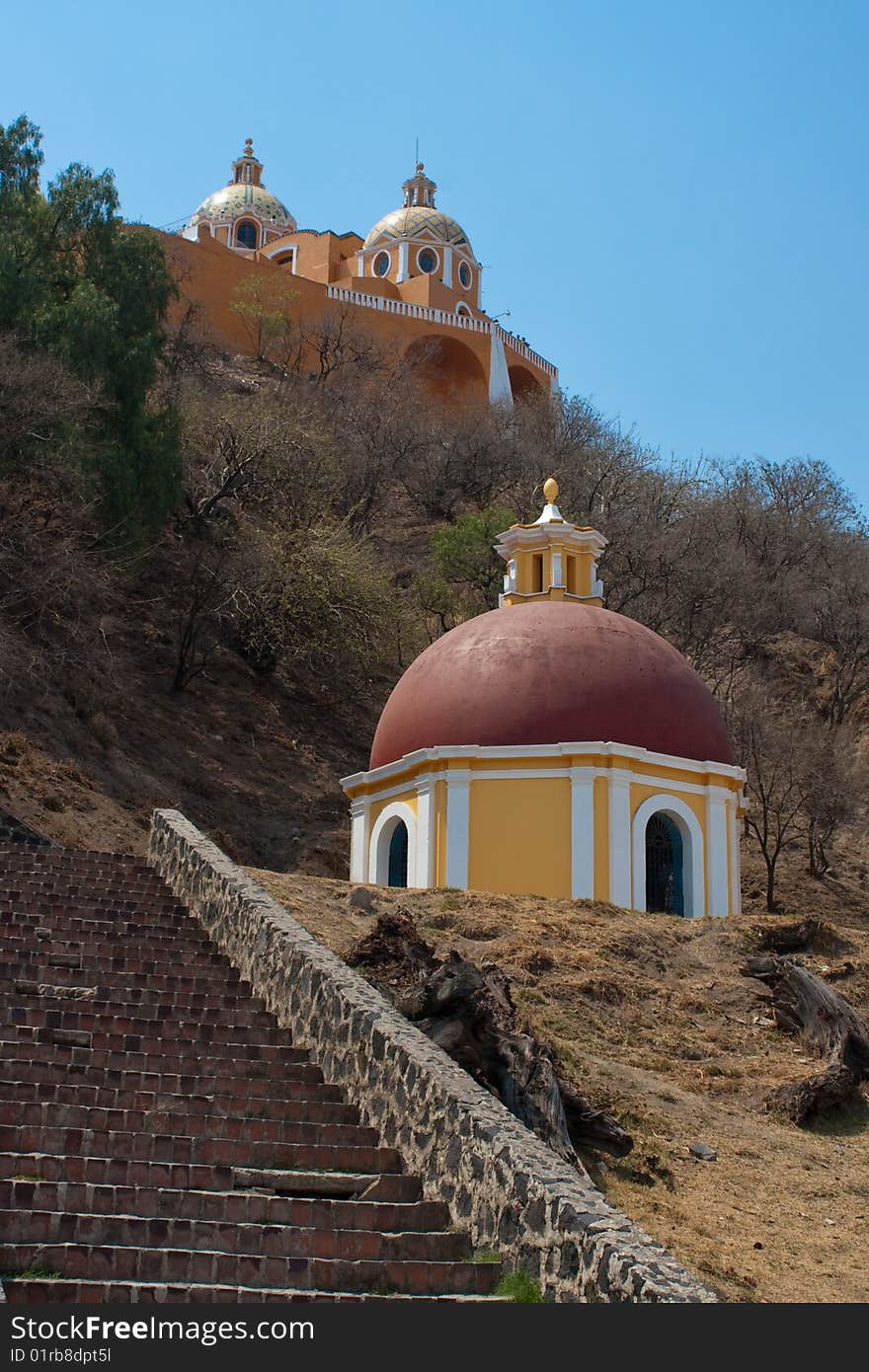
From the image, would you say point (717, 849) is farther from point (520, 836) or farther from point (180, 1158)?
point (180, 1158)

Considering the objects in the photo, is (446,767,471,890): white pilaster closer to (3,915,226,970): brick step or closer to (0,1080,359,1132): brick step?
(3,915,226,970): brick step

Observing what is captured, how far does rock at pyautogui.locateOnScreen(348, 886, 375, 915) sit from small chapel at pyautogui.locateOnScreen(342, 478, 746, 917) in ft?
9.87

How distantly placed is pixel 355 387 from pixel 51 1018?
3742cm

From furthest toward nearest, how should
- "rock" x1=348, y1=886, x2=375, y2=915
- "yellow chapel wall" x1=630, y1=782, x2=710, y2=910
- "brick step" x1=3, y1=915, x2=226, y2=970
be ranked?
"yellow chapel wall" x1=630, y1=782, x2=710, y2=910
"rock" x1=348, y1=886, x2=375, y2=915
"brick step" x1=3, y1=915, x2=226, y2=970

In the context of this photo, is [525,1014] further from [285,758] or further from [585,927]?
[285,758]

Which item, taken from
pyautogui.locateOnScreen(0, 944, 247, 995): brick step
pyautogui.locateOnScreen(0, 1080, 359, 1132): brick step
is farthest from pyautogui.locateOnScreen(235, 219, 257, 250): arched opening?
pyautogui.locateOnScreen(0, 1080, 359, 1132): brick step

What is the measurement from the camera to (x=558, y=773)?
2103 cm

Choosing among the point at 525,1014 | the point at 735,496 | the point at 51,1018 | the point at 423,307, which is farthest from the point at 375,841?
the point at 423,307

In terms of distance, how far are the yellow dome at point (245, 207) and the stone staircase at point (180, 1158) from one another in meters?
55.3

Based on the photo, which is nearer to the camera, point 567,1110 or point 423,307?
point 567,1110

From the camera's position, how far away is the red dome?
2138 cm

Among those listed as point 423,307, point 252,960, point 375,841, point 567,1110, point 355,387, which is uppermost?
point 423,307

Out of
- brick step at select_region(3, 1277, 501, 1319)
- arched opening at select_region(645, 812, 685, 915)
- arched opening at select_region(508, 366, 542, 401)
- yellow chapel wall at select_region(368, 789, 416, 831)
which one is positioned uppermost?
arched opening at select_region(508, 366, 542, 401)

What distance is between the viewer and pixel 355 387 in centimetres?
4631
